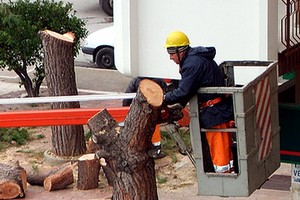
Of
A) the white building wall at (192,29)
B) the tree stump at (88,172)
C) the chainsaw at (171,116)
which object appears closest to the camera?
the chainsaw at (171,116)

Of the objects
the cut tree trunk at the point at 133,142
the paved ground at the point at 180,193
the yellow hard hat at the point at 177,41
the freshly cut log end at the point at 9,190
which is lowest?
the paved ground at the point at 180,193

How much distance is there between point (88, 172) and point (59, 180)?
0.41 m

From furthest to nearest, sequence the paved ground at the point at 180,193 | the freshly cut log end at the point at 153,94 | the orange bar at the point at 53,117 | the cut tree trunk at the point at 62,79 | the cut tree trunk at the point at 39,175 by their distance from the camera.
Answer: the cut tree trunk at the point at 62,79 → the cut tree trunk at the point at 39,175 → the paved ground at the point at 180,193 → the orange bar at the point at 53,117 → the freshly cut log end at the point at 153,94

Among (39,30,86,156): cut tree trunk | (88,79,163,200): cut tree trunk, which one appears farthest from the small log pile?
(88,79,163,200): cut tree trunk

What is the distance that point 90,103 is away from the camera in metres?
16.2

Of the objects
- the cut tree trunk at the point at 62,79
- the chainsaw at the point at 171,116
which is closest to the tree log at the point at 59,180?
the cut tree trunk at the point at 62,79

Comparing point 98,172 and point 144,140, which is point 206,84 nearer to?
point 144,140

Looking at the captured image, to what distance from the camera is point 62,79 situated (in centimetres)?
1306

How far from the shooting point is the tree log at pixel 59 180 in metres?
12.2

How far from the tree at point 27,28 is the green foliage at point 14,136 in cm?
142

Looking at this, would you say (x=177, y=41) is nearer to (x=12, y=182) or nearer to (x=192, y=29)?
(x=192, y=29)

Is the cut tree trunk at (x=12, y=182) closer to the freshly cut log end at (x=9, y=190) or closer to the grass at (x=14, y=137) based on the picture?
the freshly cut log end at (x=9, y=190)

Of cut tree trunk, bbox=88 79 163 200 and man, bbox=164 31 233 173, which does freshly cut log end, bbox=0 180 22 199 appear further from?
man, bbox=164 31 233 173

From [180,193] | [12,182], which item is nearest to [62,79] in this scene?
[12,182]
